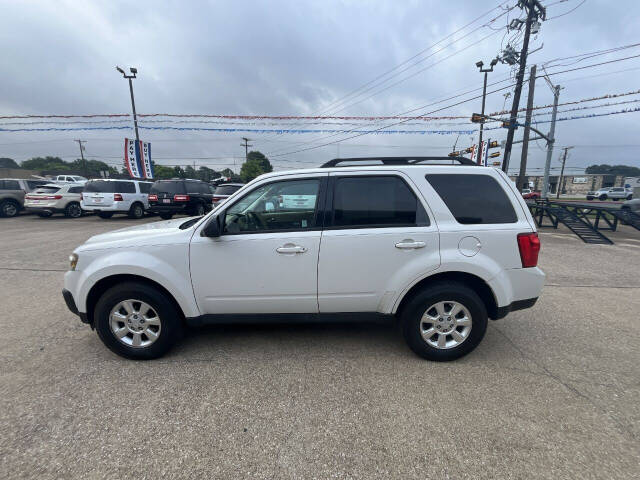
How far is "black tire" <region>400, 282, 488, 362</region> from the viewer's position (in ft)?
8.71

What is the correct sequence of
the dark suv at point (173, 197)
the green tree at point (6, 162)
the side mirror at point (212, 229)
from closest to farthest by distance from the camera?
the side mirror at point (212, 229)
the dark suv at point (173, 197)
the green tree at point (6, 162)

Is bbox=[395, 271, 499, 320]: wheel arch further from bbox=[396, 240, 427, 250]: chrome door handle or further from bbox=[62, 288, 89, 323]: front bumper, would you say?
bbox=[62, 288, 89, 323]: front bumper

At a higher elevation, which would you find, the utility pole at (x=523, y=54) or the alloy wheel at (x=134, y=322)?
A: the utility pole at (x=523, y=54)

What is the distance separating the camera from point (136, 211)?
13.2m

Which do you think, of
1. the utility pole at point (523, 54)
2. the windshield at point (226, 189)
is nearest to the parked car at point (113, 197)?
the windshield at point (226, 189)

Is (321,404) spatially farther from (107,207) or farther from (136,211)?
(136,211)

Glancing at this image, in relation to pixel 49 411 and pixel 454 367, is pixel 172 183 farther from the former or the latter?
pixel 454 367

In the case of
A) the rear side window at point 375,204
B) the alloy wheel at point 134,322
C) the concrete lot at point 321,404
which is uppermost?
the rear side window at point 375,204

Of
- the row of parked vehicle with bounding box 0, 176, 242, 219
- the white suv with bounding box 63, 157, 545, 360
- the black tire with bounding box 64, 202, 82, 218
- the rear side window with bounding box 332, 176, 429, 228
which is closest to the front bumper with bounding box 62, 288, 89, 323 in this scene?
the white suv with bounding box 63, 157, 545, 360

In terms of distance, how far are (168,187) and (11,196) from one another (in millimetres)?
8366

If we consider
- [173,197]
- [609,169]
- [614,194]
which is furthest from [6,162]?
[609,169]

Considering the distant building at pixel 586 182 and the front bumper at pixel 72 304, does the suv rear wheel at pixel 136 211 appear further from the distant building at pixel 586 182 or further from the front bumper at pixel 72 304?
the distant building at pixel 586 182

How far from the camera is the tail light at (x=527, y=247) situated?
2.65 meters

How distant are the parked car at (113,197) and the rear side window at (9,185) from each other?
5084 millimetres
